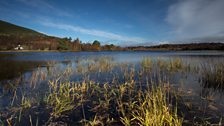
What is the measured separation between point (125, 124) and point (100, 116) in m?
1.27

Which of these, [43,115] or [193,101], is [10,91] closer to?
[43,115]

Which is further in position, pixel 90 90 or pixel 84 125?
pixel 90 90

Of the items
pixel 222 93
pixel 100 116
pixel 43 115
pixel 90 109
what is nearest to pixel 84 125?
pixel 100 116

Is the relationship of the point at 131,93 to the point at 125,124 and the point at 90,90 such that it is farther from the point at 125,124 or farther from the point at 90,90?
the point at 125,124

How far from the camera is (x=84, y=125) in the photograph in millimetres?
5352

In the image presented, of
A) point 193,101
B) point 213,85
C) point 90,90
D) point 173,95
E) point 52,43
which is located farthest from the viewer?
point 52,43

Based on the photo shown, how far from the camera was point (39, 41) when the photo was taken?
122875 millimetres

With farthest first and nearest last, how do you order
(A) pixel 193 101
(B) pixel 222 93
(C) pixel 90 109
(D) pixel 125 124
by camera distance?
(B) pixel 222 93 → (A) pixel 193 101 → (C) pixel 90 109 → (D) pixel 125 124

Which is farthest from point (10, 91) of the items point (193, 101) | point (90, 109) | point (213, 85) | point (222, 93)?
point (213, 85)

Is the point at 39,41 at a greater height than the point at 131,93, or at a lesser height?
greater

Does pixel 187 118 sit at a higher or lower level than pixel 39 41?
lower

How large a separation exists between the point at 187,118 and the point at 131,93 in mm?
3401

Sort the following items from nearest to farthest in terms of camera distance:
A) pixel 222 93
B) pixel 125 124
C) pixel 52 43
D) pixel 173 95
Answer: pixel 125 124 → pixel 173 95 → pixel 222 93 → pixel 52 43

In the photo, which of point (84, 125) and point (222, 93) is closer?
point (84, 125)
